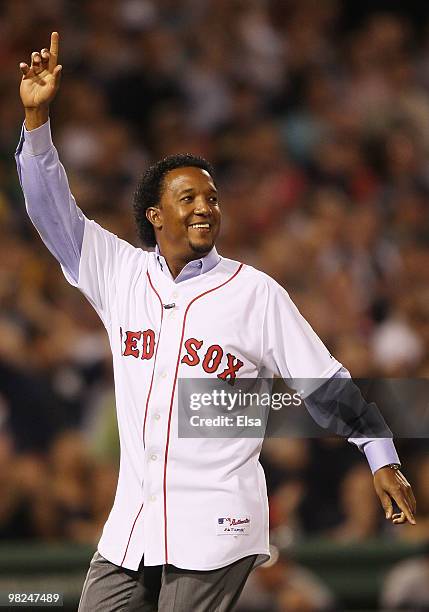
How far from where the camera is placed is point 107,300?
2.64 metres

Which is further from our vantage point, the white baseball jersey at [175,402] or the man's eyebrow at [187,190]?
the man's eyebrow at [187,190]

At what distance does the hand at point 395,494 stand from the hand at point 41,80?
105 cm

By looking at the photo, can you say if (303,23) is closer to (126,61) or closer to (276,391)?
(126,61)

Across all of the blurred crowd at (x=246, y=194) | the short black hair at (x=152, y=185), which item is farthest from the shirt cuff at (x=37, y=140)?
the blurred crowd at (x=246, y=194)

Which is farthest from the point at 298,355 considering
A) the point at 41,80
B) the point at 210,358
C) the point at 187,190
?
the point at 41,80

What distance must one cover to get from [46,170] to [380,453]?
94 cm

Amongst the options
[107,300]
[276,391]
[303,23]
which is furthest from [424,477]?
[303,23]

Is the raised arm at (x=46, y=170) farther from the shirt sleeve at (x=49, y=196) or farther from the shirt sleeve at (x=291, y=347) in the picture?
the shirt sleeve at (x=291, y=347)

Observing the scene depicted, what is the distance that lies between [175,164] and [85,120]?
3.69 m

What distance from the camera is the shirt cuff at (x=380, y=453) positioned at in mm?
2441

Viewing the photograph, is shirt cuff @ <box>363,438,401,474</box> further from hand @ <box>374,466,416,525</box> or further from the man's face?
the man's face

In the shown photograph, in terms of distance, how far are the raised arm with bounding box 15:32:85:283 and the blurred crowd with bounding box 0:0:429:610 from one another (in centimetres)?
207

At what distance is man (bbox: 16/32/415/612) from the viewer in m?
2.38

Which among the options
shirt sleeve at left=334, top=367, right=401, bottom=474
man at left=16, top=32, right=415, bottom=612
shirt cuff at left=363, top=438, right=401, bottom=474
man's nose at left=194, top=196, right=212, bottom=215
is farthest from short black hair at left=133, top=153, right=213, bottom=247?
shirt cuff at left=363, top=438, right=401, bottom=474
